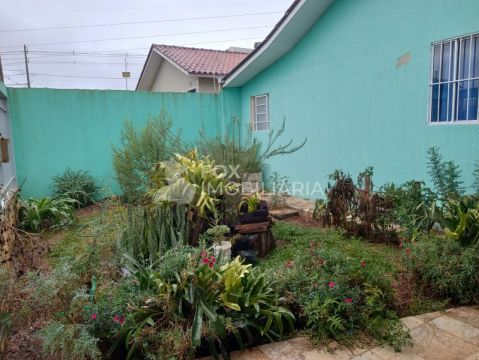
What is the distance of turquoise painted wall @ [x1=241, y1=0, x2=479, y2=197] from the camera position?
4.75 metres

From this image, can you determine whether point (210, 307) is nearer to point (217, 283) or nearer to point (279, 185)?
point (217, 283)

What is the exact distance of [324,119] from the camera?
23.0 ft

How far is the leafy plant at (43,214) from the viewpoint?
562 centimetres

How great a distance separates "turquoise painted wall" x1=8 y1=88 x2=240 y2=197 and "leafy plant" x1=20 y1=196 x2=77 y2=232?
1.16 meters

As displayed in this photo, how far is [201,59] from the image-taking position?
11.3 metres

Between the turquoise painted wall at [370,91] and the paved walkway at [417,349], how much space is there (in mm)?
2702

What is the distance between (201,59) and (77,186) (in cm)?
602

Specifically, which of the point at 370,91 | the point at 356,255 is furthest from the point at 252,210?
the point at 370,91

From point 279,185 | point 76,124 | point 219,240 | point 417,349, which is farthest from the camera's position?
point 279,185

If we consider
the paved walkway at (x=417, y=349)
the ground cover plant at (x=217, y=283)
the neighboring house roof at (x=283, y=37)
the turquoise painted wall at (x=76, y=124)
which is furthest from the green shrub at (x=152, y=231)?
the neighboring house roof at (x=283, y=37)

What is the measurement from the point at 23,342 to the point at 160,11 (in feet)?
55.0

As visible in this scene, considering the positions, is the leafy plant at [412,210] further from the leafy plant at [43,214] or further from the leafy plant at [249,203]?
the leafy plant at [43,214]

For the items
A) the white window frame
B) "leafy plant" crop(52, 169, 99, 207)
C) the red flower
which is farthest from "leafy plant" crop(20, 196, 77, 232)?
the white window frame

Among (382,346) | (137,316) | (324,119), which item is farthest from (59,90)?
(382,346)
